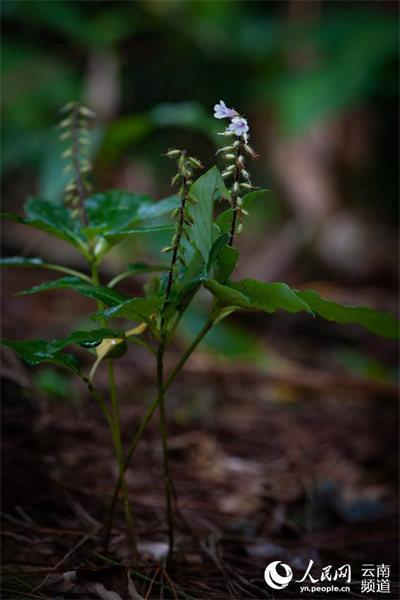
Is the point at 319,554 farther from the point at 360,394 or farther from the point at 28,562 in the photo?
the point at 360,394

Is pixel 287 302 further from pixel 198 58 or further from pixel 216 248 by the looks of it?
pixel 198 58

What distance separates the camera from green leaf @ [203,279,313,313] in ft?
2.39

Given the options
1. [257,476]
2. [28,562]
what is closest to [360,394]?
[257,476]

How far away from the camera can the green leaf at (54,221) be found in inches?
35.9

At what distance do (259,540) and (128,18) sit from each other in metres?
3.25

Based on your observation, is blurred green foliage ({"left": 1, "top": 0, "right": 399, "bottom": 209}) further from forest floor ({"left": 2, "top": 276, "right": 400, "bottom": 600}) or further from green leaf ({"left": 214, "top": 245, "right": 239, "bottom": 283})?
green leaf ({"left": 214, "top": 245, "right": 239, "bottom": 283})

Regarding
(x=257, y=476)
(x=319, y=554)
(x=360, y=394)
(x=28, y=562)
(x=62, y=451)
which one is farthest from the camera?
(x=360, y=394)

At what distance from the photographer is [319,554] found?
118 centimetres

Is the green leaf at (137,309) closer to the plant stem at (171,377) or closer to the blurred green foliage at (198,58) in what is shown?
the plant stem at (171,377)

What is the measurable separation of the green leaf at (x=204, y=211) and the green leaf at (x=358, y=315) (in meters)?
0.14

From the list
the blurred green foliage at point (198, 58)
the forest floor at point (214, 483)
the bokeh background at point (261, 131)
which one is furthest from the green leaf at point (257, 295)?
the blurred green foliage at point (198, 58)

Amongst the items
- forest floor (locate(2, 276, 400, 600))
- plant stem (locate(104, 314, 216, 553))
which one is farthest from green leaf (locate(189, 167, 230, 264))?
forest floor (locate(2, 276, 400, 600))

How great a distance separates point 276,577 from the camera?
952 millimetres

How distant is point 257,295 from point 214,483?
0.98 meters
